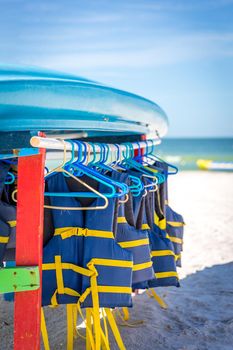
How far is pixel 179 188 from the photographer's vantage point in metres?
13.6

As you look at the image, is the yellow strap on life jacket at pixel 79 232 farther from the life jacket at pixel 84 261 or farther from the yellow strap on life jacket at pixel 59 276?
the yellow strap on life jacket at pixel 59 276

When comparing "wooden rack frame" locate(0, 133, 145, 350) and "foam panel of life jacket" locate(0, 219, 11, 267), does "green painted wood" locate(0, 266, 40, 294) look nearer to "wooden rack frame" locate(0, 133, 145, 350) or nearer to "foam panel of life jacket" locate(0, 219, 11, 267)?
"wooden rack frame" locate(0, 133, 145, 350)

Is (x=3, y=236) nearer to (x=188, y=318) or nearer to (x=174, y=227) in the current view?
(x=174, y=227)

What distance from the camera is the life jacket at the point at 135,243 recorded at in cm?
252

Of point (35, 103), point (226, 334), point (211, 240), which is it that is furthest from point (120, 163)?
point (211, 240)

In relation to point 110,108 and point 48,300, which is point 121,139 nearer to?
point 110,108

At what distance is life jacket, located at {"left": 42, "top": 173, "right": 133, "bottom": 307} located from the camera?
2303mm

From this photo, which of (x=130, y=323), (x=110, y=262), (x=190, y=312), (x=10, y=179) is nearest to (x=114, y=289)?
(x=110, y=262)

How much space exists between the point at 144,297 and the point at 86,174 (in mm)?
1935

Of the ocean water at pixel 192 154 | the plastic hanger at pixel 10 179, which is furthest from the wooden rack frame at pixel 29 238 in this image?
the ocean water at pixel 192 154

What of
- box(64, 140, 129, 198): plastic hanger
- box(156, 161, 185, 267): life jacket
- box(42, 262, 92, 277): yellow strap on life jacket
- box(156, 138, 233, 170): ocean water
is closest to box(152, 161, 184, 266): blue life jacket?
box(156, 161, 185, 267): life jacket

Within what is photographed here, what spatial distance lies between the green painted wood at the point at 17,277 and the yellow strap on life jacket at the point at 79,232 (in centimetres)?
44

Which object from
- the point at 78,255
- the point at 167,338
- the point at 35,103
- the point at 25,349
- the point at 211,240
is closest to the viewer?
the point at 25,349

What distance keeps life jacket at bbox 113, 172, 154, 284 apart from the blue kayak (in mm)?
367
